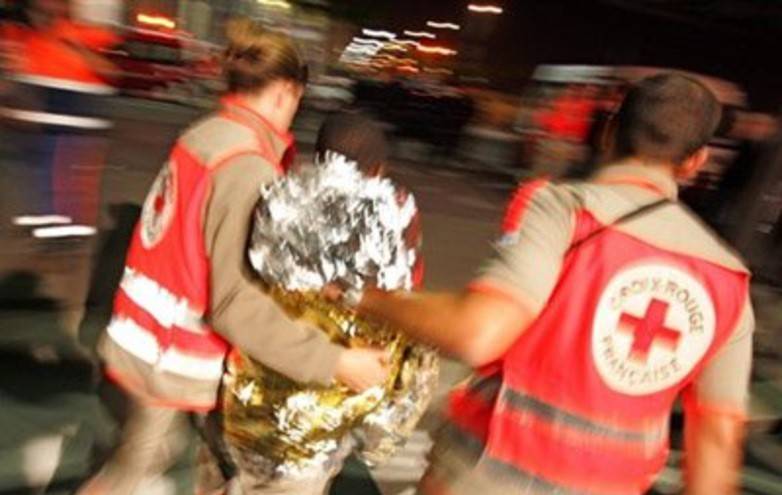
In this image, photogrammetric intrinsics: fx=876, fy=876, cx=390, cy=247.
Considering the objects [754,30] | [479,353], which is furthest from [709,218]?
[754,30]

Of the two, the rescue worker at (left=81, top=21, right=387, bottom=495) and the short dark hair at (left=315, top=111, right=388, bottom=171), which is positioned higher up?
the short dark hair at (left=315, top=111, right=388, bottom=171)

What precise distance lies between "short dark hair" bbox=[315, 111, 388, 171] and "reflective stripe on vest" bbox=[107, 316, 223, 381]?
1.94 ft

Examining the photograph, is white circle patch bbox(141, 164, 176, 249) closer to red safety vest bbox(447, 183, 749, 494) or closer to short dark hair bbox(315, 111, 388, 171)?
short dark hair bbox(315, 111, 388, 171)

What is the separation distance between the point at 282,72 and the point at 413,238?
578mm

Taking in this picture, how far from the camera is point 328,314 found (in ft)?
6.27

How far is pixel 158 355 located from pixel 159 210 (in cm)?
36

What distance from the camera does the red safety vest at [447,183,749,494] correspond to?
5.42ft

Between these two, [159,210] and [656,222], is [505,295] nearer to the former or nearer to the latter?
[656,222]

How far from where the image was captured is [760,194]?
547 cm

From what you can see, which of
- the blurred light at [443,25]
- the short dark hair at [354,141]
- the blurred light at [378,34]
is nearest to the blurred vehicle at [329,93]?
the blurred light at [378,34]

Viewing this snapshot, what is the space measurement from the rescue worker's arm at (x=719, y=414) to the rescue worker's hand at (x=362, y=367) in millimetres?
655

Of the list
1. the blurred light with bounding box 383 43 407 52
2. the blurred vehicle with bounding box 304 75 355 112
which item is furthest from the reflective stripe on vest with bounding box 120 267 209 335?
the blurred light with bounding box 383 43 407 52

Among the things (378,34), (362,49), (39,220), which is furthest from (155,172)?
(378,34)

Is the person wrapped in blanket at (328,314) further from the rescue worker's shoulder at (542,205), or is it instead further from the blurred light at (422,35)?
→ the blurred light at (422,35)
